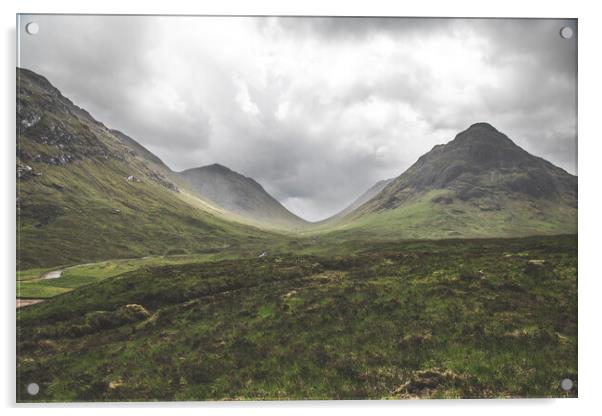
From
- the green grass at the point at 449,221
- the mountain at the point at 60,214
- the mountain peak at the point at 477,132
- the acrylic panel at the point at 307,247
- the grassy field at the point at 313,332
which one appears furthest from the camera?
the green grass at the point at 449,221

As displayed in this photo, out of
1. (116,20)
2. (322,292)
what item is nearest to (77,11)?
(116,20)

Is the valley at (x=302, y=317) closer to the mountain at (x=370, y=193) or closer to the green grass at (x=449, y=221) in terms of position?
the green grass at (x=449, y=221)

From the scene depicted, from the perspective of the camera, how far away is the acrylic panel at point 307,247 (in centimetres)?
991

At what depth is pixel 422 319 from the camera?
1147 cm

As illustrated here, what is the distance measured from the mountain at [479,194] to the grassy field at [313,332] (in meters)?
3.63

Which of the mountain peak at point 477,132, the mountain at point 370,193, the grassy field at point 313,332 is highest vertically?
the mountain peak at point 477,132

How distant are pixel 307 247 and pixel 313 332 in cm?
839

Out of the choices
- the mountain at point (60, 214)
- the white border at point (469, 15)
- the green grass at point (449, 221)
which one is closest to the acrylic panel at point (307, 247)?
the mountain at point (60, 214)

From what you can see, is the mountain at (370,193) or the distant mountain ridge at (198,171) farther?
the mountain at (370,193)

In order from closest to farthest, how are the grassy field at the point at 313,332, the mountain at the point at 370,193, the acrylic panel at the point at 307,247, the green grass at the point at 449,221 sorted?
the grassy field at the point at 313,332
the acrylic panel at the point at 307,247
the mountain at the point at 370,193
the green grass at the point at 449,221

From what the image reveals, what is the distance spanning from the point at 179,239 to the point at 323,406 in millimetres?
19877

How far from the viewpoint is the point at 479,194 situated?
113 feet

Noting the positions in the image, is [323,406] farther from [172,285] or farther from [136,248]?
[136,248]

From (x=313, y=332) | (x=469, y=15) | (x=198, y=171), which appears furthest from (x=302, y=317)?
(x=198, y=171)
